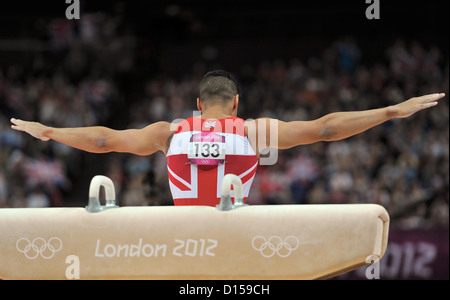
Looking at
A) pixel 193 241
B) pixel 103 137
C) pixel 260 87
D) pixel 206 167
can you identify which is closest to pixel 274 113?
pixel 260 87

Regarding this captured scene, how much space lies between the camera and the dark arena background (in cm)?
1080

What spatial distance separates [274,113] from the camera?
41.9 ft

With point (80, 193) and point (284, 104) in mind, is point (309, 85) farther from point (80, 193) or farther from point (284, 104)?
point (80, 193)

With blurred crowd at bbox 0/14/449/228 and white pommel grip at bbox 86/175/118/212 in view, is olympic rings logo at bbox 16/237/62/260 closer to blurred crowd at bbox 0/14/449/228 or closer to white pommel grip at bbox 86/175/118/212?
white pommel grip at bbox 86/175/118/212

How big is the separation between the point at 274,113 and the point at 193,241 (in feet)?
32.9

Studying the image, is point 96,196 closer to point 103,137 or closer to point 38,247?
point 38,247

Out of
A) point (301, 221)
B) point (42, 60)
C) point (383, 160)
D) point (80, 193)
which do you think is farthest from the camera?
point (42, 60)

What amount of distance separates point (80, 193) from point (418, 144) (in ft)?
21.3

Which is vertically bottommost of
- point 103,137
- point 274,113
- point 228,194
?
point 228,194

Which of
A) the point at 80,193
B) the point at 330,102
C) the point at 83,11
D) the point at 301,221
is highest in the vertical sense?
the point at 83,11

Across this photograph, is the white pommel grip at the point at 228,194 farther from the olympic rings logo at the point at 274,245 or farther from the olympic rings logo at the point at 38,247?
the olympic rings logo at the point at 38,247

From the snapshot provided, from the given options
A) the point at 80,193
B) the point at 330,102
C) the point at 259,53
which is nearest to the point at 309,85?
the point at 330,102

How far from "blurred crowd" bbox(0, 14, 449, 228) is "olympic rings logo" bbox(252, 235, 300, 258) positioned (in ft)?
21.8

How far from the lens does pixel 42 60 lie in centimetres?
1434
